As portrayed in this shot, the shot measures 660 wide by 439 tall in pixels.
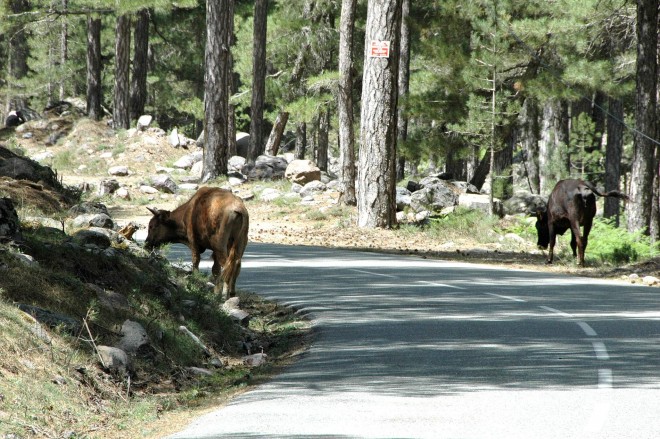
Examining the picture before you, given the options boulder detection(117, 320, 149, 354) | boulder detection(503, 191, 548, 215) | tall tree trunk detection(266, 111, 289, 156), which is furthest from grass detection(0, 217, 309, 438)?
tall tree trunk detection(266, 111, 289, 156)

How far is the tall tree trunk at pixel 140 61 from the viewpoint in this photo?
45906 mm

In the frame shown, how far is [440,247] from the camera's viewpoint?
80.5 feet

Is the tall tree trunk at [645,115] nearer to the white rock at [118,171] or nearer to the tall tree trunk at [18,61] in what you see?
the white rock at [118,171]

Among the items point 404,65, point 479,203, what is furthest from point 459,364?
point 404,65

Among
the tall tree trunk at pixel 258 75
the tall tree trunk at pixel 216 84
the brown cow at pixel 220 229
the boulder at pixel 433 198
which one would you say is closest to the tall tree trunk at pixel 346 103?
the boulder at pixel 433 198

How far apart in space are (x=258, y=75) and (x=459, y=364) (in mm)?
34141

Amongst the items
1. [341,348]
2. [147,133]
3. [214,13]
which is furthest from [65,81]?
[341,348]

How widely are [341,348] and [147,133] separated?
35610 millimetres

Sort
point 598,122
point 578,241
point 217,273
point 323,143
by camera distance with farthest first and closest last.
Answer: point 323,143, point 598,122, point 578,241, point 217,273

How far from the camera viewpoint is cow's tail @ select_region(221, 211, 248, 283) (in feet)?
45.4

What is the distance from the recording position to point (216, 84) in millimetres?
35062

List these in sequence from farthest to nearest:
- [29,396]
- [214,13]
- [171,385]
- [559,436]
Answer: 1. [214,13]
2. [171,385]
3. [29,396]
4. [559,436]

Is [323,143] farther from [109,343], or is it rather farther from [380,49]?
[109,343]

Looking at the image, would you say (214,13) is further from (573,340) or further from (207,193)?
(573,340)
